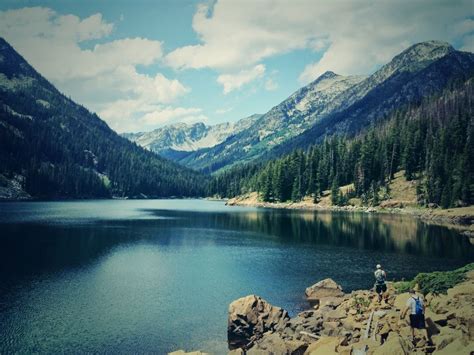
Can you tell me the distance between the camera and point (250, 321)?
116ft

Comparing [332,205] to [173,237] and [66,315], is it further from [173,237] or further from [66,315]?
[66,315]

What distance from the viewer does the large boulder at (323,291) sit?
150 ft

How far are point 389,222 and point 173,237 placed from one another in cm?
6875

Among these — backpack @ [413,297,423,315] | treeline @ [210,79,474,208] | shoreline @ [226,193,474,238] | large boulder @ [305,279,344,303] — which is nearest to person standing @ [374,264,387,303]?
large boulder @ [305,279,344,303]

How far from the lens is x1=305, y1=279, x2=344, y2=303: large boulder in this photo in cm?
4562

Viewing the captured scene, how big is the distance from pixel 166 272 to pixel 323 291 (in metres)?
26.4

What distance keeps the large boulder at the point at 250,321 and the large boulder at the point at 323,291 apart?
10.6 m

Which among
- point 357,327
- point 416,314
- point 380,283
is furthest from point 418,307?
point 380,283

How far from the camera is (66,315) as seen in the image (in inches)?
1561

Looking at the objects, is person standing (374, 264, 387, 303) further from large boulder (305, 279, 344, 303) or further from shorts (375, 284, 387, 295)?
large boulder (305, 279, 344, 303)

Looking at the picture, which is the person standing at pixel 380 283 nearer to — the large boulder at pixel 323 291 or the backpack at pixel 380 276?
the backpack at pixel 380 276

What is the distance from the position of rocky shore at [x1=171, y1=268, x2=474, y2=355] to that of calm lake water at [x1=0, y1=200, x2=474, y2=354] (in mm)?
3340

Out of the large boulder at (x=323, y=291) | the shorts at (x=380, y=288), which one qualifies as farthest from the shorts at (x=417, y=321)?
the large boulder at (x=323, y=291)

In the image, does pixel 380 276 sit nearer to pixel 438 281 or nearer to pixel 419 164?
pixel 438 281
